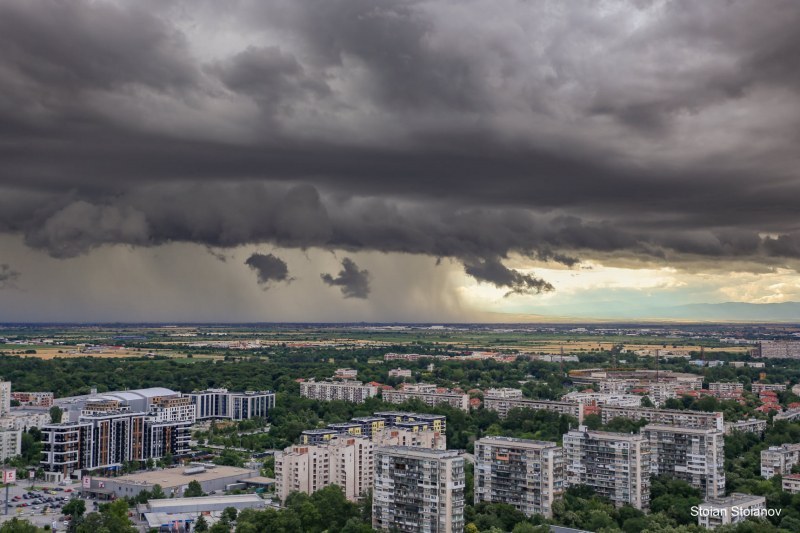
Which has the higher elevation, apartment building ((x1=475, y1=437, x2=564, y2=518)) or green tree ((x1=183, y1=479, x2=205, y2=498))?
apartment building ((x1=475, y1=437, x2=564, y2=518))

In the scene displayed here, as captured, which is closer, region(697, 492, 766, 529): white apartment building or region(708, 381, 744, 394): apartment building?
region(697, 492, 766, 529): white apartment building

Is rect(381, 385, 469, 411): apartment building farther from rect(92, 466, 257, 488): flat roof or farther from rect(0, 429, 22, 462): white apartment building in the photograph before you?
rect(0, 429, 22, 462): white apartment building

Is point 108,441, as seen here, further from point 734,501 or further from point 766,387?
point 766,387

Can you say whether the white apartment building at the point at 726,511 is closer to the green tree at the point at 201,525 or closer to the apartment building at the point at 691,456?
the apartment building at the point at 691,456

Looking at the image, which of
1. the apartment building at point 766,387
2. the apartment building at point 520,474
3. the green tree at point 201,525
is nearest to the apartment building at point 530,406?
the apartment building at point 520,474

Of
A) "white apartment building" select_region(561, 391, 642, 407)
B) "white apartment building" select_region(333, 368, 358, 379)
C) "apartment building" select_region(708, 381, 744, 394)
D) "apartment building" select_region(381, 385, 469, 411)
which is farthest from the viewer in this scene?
"white apartment building" select_region(333, 368, 358, 379)

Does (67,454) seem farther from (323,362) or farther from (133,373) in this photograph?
(323,362)

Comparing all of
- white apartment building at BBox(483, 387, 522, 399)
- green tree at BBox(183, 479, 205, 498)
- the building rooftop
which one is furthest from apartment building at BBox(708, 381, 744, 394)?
green tree at BBox(183, 479, 205, 498)
